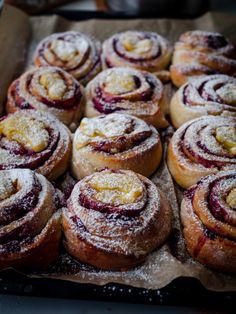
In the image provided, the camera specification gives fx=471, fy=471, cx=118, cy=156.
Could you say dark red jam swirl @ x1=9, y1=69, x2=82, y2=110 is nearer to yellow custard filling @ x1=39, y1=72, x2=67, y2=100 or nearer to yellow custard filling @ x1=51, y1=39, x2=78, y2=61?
yellow custard filling @ x1=39, y1=72, x2=67, y2=100

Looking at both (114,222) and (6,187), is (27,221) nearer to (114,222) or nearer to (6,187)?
(6,187)

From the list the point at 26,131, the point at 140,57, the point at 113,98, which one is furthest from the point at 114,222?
the point at 140,57

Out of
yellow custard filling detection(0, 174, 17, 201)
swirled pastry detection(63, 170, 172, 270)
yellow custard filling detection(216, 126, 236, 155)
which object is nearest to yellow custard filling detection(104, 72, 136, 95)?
yellow custard filling detection(216, 126, 236, 155)

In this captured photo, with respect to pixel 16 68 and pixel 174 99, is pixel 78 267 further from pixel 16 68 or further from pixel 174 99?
pixel 16 68

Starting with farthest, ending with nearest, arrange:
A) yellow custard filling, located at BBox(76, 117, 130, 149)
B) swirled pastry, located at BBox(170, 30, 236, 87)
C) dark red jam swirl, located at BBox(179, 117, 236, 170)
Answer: swirled pastry, located at BBox(170, 30, 236, 87) < yellow custard filling, located at BBox(76, 117, 130, 149) < dark red jam swirl, located at BBox(179, 117, 236, 170)

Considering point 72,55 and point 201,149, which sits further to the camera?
point 72,55

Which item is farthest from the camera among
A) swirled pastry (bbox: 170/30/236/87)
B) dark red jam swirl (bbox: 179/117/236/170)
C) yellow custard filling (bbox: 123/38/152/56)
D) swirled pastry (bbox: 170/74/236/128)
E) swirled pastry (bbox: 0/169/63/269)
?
yellow custard filling (bbox: 123/38/152/56)

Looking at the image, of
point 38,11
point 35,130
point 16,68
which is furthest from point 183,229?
point 38,11
